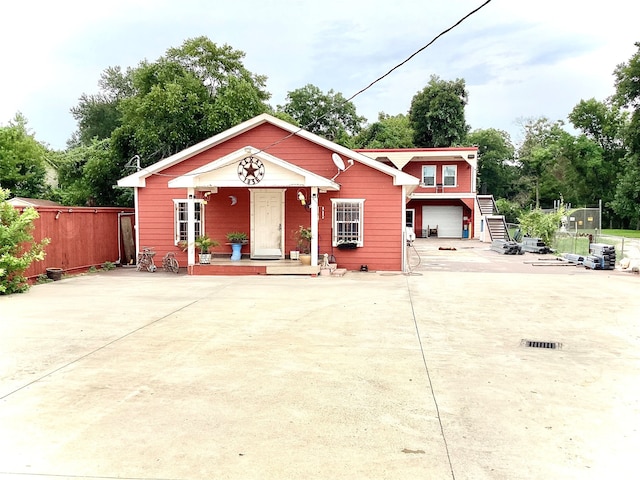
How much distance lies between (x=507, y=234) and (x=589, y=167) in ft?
85.3

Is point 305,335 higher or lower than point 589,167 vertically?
lower

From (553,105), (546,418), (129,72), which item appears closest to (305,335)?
(546,418)

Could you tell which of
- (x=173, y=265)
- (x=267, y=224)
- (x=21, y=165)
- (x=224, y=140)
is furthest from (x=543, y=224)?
(x=21, y=165)

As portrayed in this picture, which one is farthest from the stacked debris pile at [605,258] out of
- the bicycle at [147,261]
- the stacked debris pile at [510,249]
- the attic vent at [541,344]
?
the bicycle at [147,261]

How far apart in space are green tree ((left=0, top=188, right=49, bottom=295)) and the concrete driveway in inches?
64.3

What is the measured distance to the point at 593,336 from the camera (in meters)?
6.82

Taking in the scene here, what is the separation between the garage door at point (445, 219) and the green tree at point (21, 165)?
26.3 metres

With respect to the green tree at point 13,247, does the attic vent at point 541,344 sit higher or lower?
lower

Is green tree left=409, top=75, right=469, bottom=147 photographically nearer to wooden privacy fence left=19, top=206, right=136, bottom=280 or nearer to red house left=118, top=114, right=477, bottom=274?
red house left=118, top=114, right=477, bottom=274

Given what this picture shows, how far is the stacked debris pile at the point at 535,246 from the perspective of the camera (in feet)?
69.2

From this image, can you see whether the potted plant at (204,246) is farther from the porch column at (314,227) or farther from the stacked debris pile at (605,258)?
the stacked debris pile at (605,258)

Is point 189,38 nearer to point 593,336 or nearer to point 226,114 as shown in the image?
point 226,114

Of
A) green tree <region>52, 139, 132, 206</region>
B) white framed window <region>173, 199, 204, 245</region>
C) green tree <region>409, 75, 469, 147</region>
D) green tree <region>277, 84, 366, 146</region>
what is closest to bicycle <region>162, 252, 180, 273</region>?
white framed window <region>173, 199, 204, 245</region>

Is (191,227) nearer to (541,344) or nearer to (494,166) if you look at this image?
(541,344)
